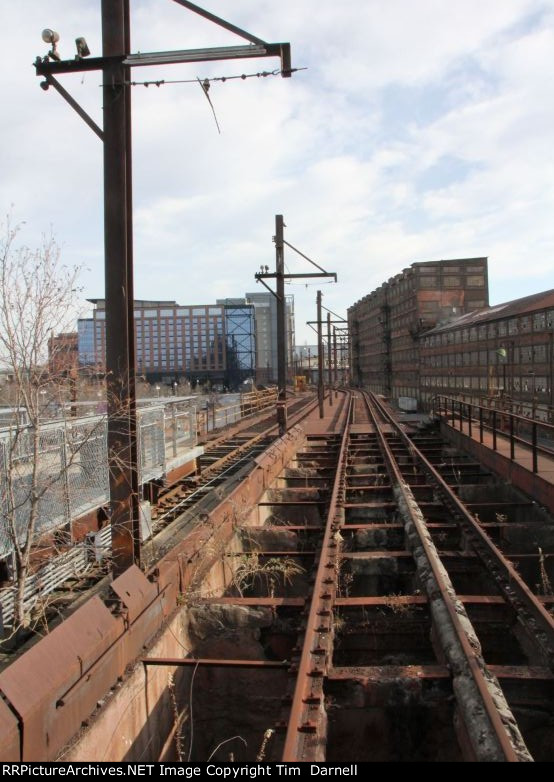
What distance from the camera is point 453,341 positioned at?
141 feet

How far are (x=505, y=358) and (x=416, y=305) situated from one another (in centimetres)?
3073

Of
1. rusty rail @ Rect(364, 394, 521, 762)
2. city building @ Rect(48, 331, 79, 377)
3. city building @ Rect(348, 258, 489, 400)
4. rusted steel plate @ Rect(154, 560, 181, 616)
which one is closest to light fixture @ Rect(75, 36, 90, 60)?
city building @ Rect(48, 331, 79, 377)

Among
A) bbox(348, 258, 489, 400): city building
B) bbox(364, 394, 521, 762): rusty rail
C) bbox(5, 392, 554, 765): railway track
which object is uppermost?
bbox(348, 258, 489, 400): city building

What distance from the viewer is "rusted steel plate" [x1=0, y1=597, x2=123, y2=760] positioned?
320 centimetres

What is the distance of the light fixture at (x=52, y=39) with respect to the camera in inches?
193

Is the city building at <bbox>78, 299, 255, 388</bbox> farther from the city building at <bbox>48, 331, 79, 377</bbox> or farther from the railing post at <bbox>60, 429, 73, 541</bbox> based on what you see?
the city building at <bbox>48, 331, 79, 377</bbox>

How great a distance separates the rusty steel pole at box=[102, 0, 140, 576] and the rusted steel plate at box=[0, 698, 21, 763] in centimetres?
202

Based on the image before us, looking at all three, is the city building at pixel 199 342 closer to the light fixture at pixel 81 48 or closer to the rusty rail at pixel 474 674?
the rusty rail at pixel 474 674

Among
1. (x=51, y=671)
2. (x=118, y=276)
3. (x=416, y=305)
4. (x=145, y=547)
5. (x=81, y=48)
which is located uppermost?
(x=416, y=305)

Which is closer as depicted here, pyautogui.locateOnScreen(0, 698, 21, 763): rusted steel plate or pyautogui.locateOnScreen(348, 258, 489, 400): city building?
pyautogui.locateOnScreen(0, 698, 21, 763): rusted steel plate

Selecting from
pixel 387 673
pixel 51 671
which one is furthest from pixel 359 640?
pixel 51 671

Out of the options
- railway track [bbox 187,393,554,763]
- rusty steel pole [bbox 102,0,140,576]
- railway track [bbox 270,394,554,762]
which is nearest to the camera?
railway track [bbox 270,394,554,762]

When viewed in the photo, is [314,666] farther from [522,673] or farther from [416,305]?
[416,305]

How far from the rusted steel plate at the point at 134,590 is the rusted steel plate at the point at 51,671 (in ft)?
0.83
